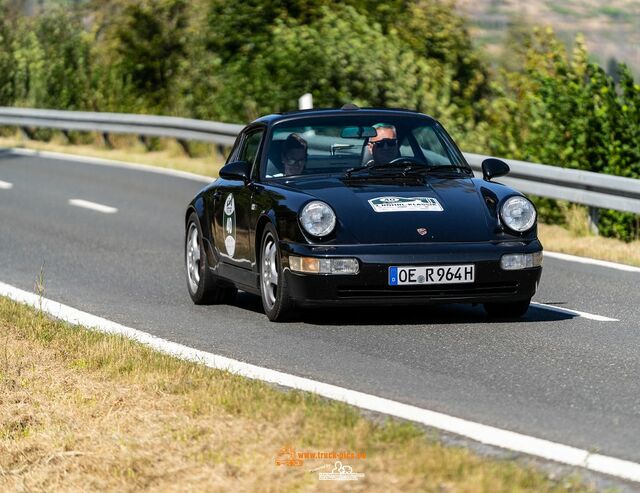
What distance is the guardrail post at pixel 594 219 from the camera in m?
15.5

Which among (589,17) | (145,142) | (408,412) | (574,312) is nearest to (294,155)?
(574,312)

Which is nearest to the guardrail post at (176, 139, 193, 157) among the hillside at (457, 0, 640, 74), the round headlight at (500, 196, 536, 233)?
the round headlight at (500, 196, 536, 233)

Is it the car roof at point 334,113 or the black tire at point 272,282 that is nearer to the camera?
the black tire at point 272,282

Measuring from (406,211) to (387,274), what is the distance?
516mm

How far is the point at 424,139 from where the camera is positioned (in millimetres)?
10867

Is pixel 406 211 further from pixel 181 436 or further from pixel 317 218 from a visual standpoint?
pixel 181 436

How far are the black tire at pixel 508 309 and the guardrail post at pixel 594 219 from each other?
5.59 m

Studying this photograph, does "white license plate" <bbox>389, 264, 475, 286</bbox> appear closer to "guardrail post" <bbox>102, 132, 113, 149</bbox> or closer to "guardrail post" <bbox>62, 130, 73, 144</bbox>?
"guardrail post" <bbox>102, 132, 113, 149</bbox>

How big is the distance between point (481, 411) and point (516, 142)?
12116 millimetres

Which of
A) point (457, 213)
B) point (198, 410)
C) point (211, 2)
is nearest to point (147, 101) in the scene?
point (211, 2)

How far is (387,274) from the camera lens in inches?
367

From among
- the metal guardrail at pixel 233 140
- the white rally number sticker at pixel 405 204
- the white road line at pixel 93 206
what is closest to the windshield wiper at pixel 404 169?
the white rally number sticker at pixel 405 204

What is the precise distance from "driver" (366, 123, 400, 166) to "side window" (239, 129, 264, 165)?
0.87 metres

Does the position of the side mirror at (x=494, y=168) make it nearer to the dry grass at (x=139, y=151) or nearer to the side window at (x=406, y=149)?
the side window at (x=406, y=149)
